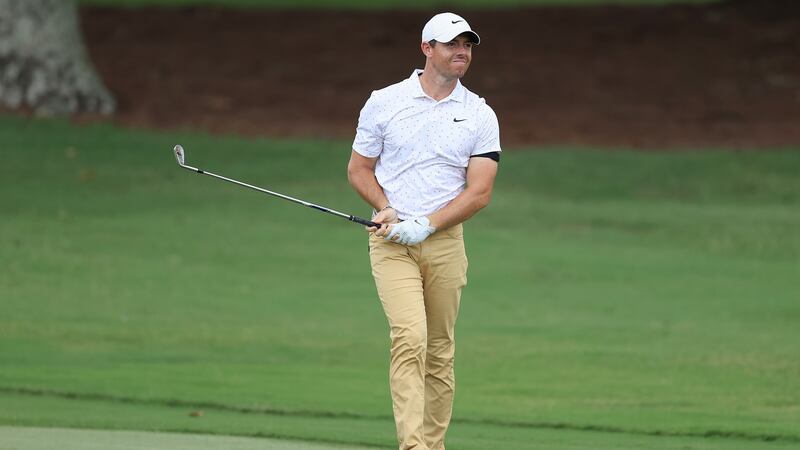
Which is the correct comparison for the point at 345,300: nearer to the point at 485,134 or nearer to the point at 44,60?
the point at 485,134

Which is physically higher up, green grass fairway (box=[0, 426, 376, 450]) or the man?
the man

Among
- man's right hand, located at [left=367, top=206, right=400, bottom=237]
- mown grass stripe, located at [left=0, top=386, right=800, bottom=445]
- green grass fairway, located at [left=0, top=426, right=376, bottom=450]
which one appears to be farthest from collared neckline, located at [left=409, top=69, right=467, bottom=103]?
mown grass stripe, located at [left=0, top=386, right=800, bottom=445]

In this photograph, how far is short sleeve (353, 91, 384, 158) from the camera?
7.65m

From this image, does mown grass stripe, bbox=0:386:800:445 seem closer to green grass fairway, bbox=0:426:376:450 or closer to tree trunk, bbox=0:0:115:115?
green grass fairway, bbox=0:426:376:450

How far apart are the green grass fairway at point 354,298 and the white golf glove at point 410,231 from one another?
5.01 ft

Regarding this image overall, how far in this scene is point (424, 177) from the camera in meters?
7.66

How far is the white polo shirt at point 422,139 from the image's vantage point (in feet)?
25.0

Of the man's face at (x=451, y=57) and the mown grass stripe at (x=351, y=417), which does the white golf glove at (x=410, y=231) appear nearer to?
the man's face at (x=451, y=57)

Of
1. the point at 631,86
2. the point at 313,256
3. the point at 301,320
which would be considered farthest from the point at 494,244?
the point at 631,86

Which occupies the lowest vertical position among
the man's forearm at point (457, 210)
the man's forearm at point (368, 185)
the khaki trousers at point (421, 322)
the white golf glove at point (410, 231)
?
the khaki trousers at point (421, 322)

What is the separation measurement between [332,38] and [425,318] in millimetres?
21623

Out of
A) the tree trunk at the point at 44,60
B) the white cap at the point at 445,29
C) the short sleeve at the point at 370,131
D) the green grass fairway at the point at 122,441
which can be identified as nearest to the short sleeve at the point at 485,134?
the white cap at the point at 445,29

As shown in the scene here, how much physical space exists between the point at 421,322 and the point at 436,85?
1.09 meters

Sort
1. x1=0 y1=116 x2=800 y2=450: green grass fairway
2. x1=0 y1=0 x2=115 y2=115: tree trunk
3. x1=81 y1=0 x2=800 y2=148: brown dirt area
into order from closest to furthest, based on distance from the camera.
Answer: x1=0 y1=116 x2=800 y2=450: green grass fairway, x1=0 y1=0 x2=115 y2=115: tree trunk, x1=81 y1=0 x2=800 y2=148: brown dirt area
